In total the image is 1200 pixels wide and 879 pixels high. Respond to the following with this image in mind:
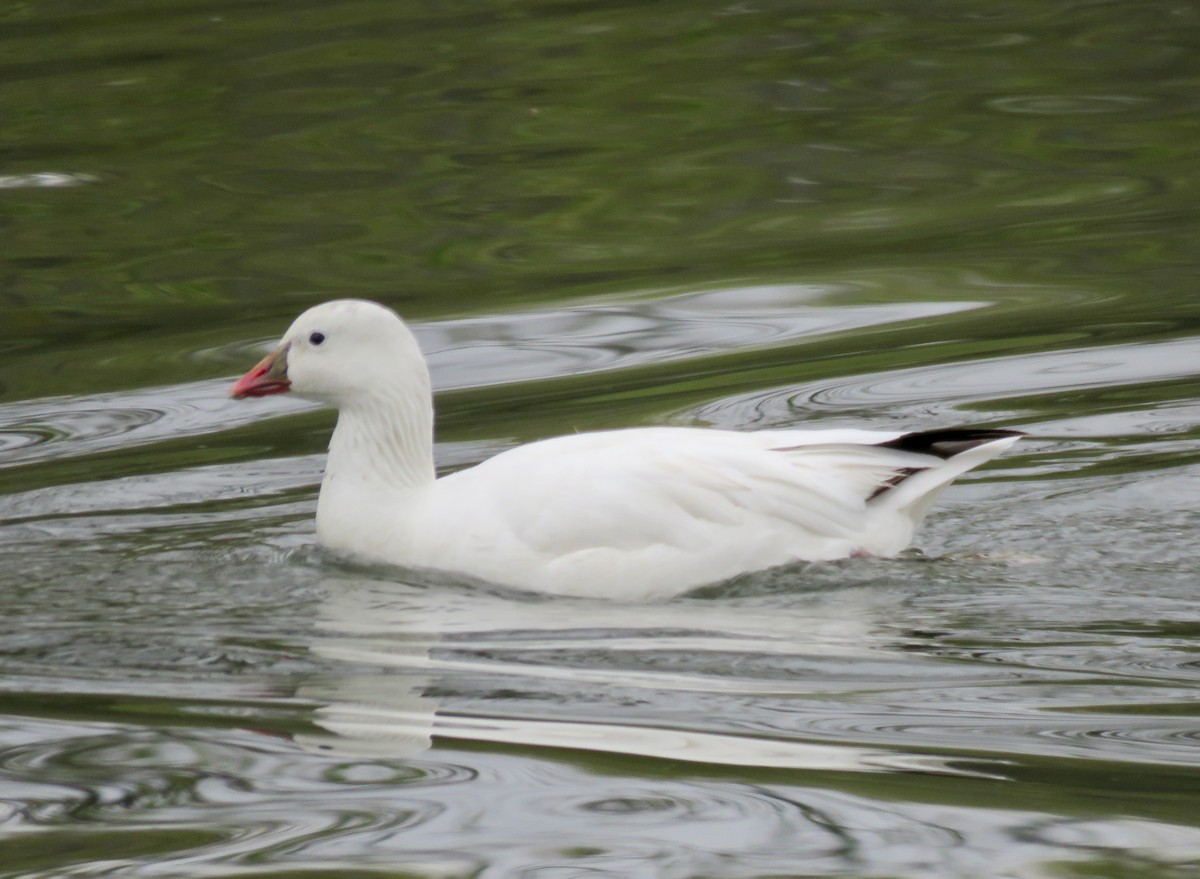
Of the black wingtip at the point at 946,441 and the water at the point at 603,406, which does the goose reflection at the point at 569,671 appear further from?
the black wingtip at the point at 946,441

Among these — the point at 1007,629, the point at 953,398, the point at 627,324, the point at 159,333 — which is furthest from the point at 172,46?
the point at 1007,629

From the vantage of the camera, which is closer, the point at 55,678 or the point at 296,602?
Answer: the point at 55,678

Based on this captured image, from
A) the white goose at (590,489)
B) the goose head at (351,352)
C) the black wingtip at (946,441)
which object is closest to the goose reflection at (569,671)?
the white goose at (590,489)

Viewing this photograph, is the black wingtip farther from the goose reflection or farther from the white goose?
the goose reflection

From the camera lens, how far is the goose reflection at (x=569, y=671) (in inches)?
196

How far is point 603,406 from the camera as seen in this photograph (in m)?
8.62

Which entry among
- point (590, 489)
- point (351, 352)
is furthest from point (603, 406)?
point (590, 489)

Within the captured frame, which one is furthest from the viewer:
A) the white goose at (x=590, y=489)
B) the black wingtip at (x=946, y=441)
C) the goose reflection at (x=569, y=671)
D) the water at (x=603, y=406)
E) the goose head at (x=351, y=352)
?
the goose head at (x=351, y=352)

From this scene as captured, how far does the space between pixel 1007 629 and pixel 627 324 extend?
412cm

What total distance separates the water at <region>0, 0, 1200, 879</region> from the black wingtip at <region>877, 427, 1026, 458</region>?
402mm

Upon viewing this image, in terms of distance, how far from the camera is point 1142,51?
43.5 feet

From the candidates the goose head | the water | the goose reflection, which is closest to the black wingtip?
the water

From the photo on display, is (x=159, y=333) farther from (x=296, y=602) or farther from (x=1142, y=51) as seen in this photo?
(x=1142, y=51)

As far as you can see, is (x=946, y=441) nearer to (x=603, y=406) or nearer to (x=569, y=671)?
(x=569, y=671)
